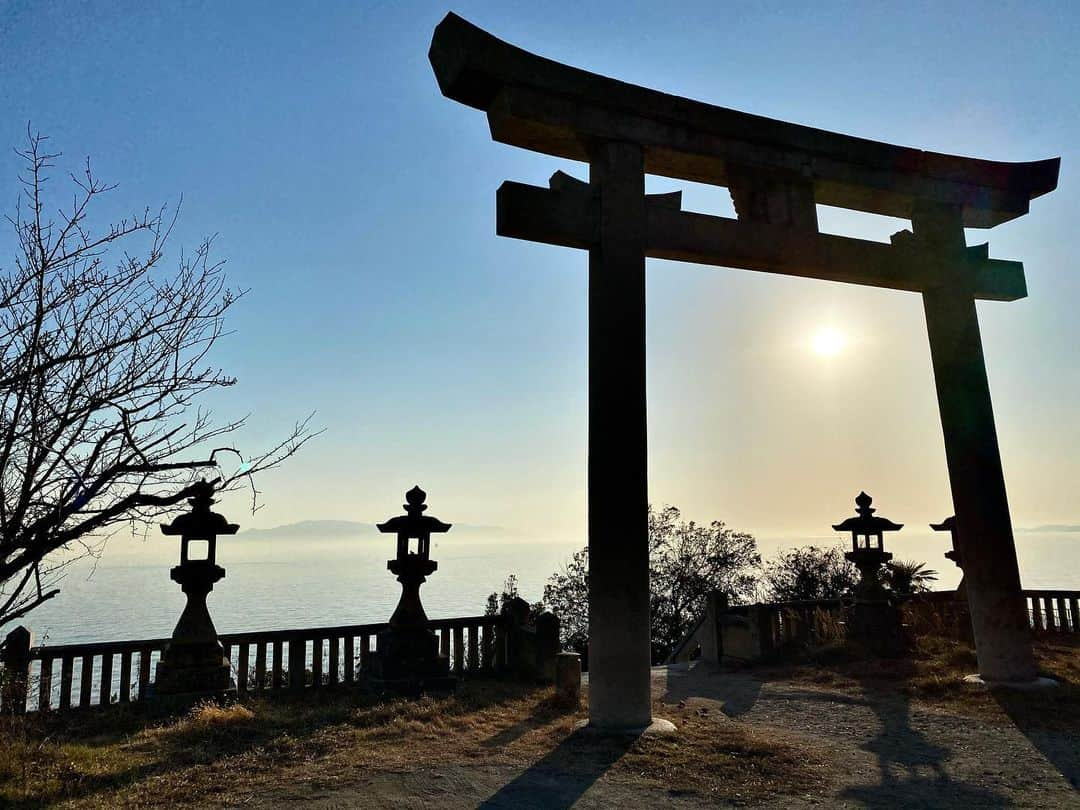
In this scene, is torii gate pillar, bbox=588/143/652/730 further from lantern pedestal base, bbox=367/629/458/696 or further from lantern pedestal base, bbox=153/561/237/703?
lantern pedestal base, bbox=153/561/237/703

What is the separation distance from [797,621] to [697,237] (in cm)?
755

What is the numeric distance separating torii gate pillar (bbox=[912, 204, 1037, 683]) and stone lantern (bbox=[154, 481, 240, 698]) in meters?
9.14

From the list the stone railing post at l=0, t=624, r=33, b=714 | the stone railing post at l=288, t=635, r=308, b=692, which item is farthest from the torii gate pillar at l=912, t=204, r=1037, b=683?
the stone railing post at l=0, t=624, r=33, b=714

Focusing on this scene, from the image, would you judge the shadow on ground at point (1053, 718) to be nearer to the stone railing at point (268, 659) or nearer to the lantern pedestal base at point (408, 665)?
the stone railing at point (268, 659)

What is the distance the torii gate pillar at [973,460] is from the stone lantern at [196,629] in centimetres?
914

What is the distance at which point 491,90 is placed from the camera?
26.7 feet

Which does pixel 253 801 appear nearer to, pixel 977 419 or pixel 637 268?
pixel 637 268

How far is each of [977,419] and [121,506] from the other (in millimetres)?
9719

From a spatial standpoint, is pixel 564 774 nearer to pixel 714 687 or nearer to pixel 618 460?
pixel 618 460

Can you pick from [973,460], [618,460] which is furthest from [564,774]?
[973,460]

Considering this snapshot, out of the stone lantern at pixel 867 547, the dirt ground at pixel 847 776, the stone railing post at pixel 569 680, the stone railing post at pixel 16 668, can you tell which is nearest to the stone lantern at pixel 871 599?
the stone lantern at pixel 867 547

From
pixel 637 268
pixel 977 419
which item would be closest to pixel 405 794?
pixel 637 268

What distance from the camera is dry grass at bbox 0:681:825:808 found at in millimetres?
5730

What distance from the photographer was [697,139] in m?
8.82
